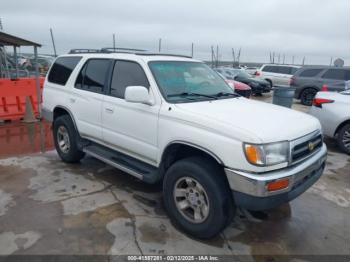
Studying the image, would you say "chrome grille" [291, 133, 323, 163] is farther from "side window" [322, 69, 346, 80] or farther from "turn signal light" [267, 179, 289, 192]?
"side window" [322, 69, 346, 80]

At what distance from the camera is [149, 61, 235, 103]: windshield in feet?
12.3

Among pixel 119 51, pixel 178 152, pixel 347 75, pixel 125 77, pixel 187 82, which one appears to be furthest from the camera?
pixel 347 75

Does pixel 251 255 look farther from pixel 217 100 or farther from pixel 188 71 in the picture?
pixel 188 71

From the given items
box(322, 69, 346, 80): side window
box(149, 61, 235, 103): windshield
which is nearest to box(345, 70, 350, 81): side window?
box(322, 69, 346, 80): side window

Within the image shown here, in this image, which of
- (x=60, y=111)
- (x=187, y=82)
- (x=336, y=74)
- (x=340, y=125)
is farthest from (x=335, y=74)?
(x=60, y=111)

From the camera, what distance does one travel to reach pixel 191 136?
10.5ft

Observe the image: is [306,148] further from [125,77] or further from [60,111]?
[60,111]

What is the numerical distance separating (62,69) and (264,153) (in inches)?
157

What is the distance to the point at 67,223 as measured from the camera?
3562 millimetres

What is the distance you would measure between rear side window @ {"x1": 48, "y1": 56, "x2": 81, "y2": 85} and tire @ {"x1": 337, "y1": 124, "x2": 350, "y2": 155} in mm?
5471

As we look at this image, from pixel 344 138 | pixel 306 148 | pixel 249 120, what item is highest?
pixel 249 120

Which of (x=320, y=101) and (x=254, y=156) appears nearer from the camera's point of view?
(x=254, y=156)

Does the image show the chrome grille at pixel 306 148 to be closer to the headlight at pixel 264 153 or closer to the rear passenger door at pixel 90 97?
the headlight at pixel 264 153

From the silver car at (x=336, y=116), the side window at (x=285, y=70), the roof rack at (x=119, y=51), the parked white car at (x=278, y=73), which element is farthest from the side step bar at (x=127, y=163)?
the side window at (x=285, y=70)
